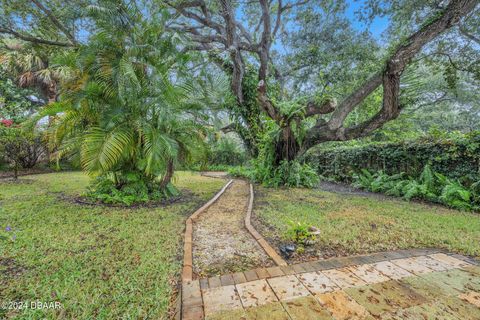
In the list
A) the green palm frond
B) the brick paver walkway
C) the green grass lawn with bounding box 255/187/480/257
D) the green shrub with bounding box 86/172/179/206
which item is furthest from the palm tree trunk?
the brick paver walkway

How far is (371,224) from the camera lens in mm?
3184

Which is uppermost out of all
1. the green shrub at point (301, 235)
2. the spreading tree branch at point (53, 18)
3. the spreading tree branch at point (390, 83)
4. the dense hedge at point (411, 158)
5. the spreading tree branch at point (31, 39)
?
the spreading tree branch at point (53, 18)

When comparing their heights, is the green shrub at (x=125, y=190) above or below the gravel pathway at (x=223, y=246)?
above

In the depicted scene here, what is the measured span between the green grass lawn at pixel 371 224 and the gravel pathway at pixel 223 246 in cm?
38

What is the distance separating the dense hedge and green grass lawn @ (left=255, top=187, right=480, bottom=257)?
1361 mm

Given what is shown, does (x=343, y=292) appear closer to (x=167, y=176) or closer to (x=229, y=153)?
(x=167, y=176)

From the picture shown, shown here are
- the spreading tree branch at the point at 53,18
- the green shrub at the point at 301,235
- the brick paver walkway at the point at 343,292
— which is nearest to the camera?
the brick paver walkway at the point at 343,292

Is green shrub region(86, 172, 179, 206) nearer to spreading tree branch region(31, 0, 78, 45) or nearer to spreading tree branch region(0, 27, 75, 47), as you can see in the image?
spreading tree branch region(31, 0, 78, 45)

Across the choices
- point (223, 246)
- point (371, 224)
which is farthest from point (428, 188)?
point (223, 246)

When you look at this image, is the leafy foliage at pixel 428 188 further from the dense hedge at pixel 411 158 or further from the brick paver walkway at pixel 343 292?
the brick paver walkway at pixel 343 292

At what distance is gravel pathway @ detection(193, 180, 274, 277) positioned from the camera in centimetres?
197

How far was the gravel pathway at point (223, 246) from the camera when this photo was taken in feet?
6.47

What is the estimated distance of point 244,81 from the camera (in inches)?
279

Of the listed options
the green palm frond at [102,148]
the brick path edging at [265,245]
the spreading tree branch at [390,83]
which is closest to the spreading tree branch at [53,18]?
the green palm frond at [102,148]
